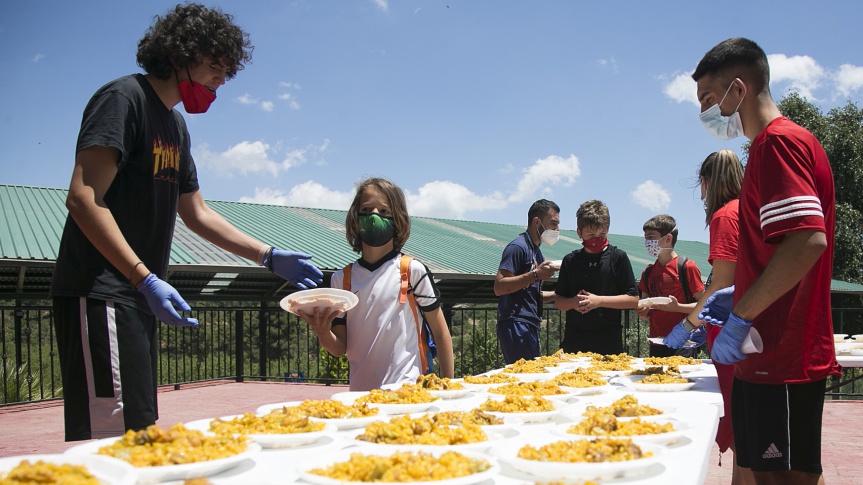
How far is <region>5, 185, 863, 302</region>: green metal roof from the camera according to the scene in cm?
909

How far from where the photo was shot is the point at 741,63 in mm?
2660

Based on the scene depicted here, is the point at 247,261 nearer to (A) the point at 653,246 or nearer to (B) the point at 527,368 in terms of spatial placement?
(A) the point at 653,246

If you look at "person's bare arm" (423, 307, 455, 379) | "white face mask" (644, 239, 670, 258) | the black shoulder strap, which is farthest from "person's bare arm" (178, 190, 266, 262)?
"white face mask" (644, 239, 670, 258)

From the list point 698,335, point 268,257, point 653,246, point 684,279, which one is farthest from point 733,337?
point 653,246

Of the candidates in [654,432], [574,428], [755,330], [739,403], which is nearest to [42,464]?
[574,428]

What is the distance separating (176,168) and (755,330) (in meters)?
2.20

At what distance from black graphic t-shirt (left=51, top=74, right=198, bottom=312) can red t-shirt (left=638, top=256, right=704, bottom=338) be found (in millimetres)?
4189

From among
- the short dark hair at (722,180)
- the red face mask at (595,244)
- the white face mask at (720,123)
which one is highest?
the white face mask at (720,123)

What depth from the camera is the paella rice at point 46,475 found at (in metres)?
1.16

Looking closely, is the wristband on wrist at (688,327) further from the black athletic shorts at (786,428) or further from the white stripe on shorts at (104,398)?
the white stripe on shorts at (104,398)

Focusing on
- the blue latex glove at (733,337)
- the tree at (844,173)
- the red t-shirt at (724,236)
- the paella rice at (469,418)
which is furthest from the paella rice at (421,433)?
the tree at (844,173)

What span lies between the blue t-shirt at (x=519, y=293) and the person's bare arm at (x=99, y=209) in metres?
3.53

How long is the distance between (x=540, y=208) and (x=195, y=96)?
360cm

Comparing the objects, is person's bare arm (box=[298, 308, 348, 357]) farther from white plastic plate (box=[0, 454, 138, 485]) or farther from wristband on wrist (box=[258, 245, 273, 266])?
white plastic plate (box=[0, 454, 138, 485])
